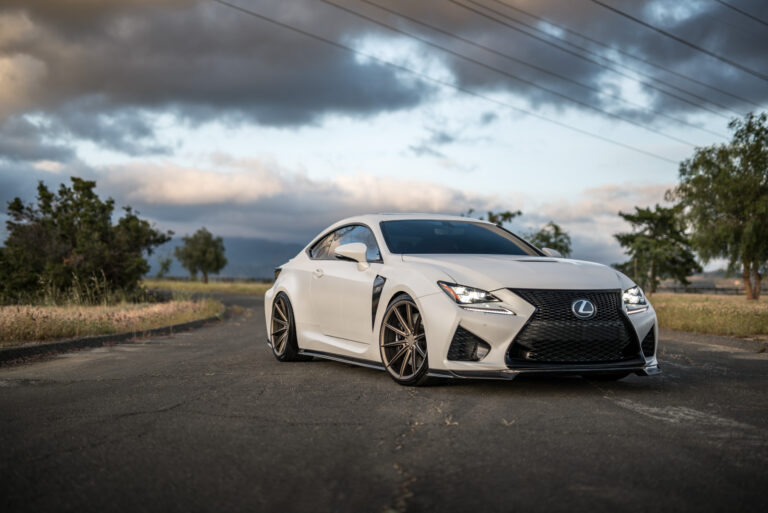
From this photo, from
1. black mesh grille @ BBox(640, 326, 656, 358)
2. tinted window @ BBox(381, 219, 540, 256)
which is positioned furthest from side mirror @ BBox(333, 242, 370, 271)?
black mesh grille @ BBox(640, 326, 656, 358)

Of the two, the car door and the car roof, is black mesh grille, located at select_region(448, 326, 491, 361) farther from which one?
the car roof

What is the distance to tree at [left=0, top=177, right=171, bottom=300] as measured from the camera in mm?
23625

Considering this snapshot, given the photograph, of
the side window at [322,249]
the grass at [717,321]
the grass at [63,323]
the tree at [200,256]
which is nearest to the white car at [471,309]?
the side window at [322,249]

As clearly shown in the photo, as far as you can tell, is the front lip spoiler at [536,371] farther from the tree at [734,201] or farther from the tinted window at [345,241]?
the tree at [734,201]

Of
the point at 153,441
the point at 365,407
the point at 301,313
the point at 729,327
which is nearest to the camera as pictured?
the point at 153,441

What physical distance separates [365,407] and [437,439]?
1.18 m

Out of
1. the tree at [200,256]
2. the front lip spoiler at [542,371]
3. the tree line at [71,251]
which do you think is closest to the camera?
the front lip spoiler at [542,371]

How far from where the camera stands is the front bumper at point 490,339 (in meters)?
5.94

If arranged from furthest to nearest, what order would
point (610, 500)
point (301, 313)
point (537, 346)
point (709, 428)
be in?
point (301, 313)
point (537, 346)
point (709, 428)
point (610, 500)

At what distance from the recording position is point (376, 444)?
4.36 metres

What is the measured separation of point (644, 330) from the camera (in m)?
6.41

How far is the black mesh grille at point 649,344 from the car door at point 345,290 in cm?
246

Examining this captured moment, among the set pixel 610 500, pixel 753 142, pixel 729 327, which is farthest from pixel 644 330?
pixel 753 142

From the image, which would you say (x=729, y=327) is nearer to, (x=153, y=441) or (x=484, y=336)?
(x=484, y=336)
